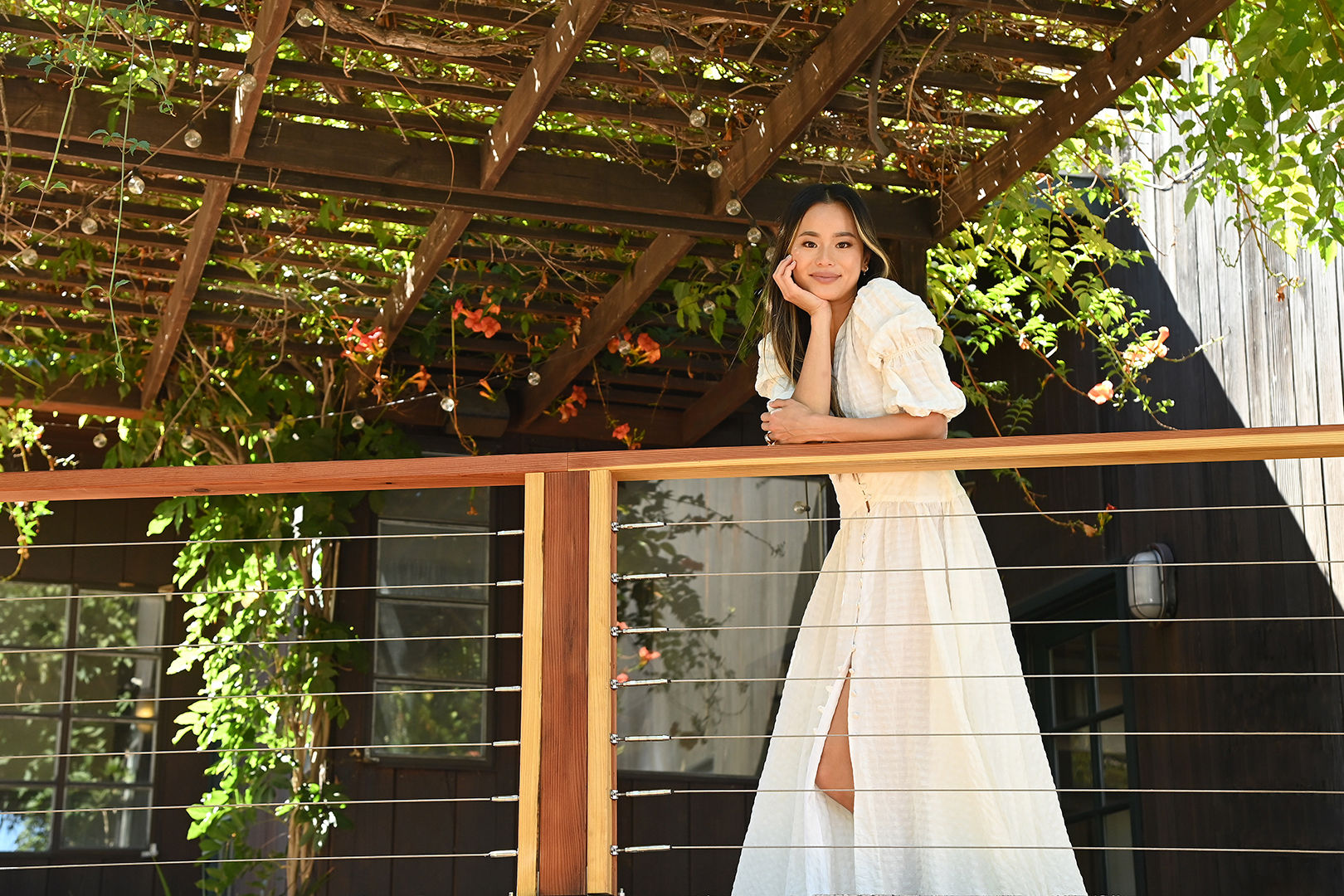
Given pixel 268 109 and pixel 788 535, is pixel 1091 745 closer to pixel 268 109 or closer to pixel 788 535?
pixel 788 535

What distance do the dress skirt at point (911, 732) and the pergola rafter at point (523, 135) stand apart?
1.12 meters

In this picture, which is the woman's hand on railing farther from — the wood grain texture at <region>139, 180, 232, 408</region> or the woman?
the wood grain texture at <region>139, 180, 232, 408</region>

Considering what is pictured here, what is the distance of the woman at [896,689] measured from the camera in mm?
2189

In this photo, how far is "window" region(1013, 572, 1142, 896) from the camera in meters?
4.64

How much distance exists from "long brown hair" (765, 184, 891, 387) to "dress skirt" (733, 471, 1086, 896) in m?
0.29

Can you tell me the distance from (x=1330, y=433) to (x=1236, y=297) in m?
2.25

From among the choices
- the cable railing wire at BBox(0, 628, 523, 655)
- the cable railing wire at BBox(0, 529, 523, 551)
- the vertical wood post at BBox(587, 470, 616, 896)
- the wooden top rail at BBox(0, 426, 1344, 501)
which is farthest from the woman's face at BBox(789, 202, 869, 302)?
the cable railing wire at BBox(0, 628, 523, 655)

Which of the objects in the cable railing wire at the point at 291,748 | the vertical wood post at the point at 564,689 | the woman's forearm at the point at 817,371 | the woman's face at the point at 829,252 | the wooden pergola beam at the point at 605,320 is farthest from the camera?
the wooden pergola beam at the point at 605,320

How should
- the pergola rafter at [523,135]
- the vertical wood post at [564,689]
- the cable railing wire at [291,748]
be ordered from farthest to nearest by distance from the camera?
the pergola rafter at [523,135]
the cable railing wire at [291,748]
the vertical wood post at [564,689]

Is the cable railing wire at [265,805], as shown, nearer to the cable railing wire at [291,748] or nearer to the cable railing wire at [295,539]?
the cable railing wire at [291,748]

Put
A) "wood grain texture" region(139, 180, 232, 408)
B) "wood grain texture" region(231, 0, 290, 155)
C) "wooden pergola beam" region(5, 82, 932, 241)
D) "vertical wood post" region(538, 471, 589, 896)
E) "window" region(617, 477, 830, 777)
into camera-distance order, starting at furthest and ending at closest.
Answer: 1. "window" region(617, 477, 830, 777)
2. "wood grain texture" region(139, 180, 232, 408)
3. "wooden pergola beam" region(5, 82, 932, 241)
4. "wood grain texture" region(231, 0, 290, 155)
5. "vertical wood post" region(538, 471, 589, 896)

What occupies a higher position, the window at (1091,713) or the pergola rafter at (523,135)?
the pergola rafter at (523,135)

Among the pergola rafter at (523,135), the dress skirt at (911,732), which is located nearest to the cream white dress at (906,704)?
the dress skirt at (911,732)

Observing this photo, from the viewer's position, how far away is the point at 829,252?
2498mm
